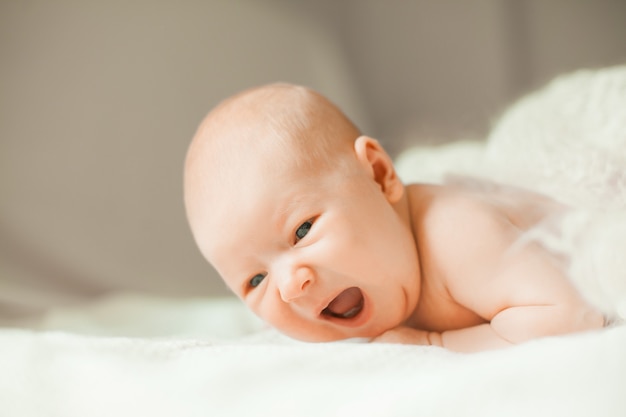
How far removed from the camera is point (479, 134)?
132 cm

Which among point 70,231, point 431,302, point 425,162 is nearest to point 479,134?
point 425,162

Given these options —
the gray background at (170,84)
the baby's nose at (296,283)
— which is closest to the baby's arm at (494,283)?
the baby's nose at (296,283)

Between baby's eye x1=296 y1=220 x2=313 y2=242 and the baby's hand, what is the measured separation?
17 cm

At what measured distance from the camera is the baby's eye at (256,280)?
2.93 ft

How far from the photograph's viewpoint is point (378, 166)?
928mm

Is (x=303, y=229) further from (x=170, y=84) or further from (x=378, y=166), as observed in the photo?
(x=170, y=84)

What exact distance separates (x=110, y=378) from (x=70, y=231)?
701 mm

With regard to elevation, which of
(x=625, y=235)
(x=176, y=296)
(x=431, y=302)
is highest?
(x=625, y=235)

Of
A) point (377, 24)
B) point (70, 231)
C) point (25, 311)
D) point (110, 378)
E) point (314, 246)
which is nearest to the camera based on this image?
point (110, 378)

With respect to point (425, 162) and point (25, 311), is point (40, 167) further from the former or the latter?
point (425, 162)

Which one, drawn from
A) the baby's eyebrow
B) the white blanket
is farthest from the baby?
the white blanket

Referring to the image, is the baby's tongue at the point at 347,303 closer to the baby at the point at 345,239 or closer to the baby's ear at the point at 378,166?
the baby at the point at 345,239

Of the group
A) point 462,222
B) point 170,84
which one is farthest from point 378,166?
point 170,84

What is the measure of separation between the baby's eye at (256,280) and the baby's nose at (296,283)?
81 mm
